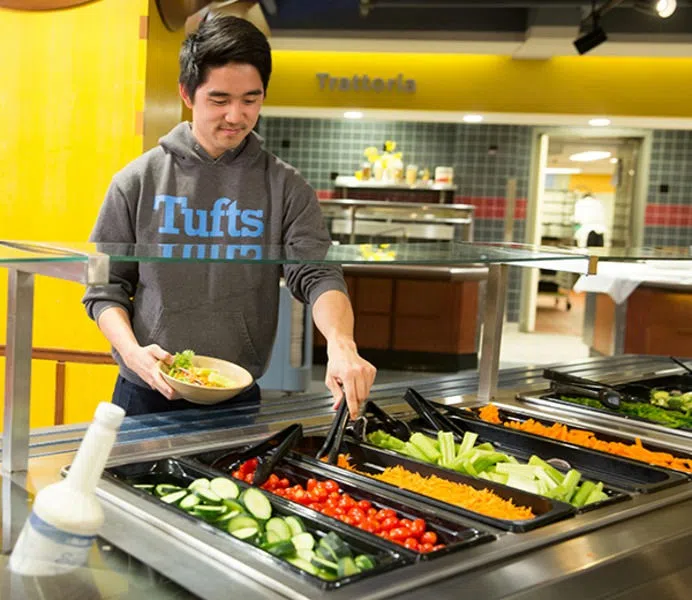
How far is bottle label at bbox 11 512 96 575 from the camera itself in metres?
0.84

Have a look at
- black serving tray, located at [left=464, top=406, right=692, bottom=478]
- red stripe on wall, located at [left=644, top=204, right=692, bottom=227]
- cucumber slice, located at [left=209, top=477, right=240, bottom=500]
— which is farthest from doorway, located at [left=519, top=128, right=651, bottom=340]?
cucumber slice, located at [left=209, top=477, right=240, bottom=500]

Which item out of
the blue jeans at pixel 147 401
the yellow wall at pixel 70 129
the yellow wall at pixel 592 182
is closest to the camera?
the blue jeans at pixel 147 401

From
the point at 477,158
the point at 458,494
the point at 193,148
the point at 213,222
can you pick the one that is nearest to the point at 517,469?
the point at 458,494

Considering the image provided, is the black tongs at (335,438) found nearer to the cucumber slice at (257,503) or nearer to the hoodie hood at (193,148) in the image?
the cucumber slice at (257,503)

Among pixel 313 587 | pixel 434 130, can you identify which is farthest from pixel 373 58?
pixel 313 587

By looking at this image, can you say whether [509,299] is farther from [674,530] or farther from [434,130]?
[674,530]

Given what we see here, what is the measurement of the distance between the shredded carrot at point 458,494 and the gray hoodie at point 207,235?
61cm

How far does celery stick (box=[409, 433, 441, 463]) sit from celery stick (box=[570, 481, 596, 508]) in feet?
0.86

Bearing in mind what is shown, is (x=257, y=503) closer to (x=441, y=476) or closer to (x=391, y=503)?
(x=391, y=503)

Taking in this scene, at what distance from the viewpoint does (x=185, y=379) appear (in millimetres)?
1599

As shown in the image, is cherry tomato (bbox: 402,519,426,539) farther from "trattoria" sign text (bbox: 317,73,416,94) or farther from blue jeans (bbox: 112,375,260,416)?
"trattoria" sign text (bbox: 317,73,416,94)

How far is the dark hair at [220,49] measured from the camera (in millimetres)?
1825

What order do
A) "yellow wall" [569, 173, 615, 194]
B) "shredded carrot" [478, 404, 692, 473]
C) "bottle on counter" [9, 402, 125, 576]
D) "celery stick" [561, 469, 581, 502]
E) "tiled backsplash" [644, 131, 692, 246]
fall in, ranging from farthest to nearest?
"yellow wall" [569, 173, 615, 194], "tiled backsplash" [644, 131, 692, 246], "shredded carrot" [478, 404, 692, 473], "celery stick" [561, 469, 581, 502], "bottle on counter" [9, 402, 125, 576]

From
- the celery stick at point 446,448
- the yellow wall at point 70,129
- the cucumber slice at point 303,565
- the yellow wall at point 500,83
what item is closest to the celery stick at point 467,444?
the celery stick at point 446,448
